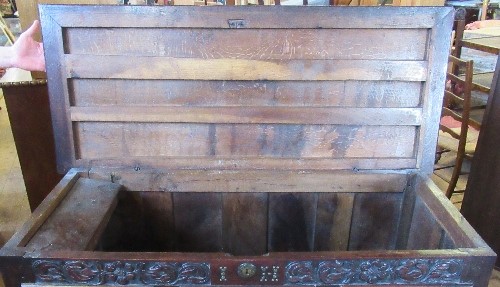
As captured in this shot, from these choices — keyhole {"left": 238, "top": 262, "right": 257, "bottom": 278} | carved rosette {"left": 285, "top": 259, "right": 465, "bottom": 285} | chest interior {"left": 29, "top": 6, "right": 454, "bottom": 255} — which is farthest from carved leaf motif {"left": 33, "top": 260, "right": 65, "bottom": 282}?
carved rosette {"left": 285, "top": 259, "right": 465, "bottom": 285}

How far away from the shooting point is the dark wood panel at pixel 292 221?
4.88 feet

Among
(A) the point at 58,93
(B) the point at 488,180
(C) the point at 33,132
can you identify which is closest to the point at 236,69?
(A) the point at 58,93

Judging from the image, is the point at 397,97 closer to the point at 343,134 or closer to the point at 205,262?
the point at 343,134

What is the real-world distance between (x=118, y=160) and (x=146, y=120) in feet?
0.56

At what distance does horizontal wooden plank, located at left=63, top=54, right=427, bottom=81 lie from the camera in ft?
4.19

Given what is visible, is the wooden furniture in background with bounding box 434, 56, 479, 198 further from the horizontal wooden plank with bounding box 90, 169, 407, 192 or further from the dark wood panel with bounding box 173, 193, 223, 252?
the dark wood panel with bounding box 173, 193, 223, 252

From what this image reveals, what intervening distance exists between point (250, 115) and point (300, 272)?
54 centimetres

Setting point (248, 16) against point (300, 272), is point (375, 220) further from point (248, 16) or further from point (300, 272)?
point (248, 16)

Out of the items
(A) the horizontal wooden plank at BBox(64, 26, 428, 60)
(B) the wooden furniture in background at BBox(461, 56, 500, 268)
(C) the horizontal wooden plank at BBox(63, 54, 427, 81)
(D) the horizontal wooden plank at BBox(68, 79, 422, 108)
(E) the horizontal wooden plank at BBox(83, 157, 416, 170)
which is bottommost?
(B) the wooden furniture in background at BBox(461, 56, 500, 268)

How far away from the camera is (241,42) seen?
127 cm

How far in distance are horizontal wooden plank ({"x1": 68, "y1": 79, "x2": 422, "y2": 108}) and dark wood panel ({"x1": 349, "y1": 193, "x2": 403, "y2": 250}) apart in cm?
34

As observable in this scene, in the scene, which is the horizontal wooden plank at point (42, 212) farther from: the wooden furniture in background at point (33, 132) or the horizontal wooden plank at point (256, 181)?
the wooden furniture in background at point (33, 132)

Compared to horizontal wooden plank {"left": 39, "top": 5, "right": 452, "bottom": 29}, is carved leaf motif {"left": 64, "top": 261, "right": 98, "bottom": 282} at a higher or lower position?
lower

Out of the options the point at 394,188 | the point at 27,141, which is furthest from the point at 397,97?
the point at 27,141
